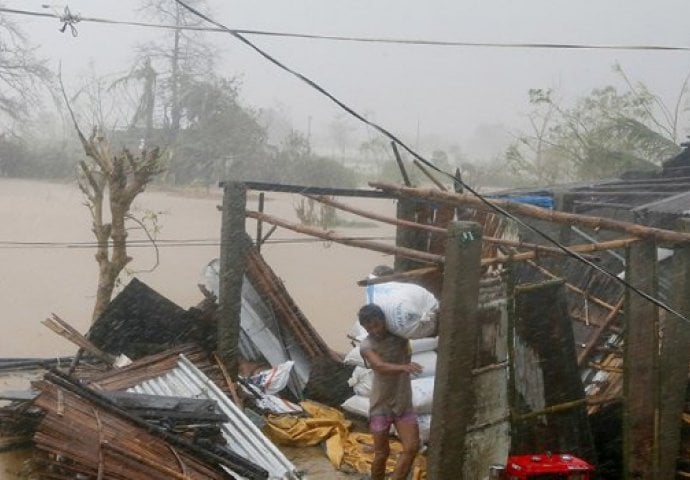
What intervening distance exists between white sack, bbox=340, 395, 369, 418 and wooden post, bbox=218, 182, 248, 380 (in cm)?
115

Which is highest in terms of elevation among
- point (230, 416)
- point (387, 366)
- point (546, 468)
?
point (387, 366)

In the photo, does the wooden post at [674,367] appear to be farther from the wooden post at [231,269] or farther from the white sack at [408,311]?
the wooden post at [231,269]

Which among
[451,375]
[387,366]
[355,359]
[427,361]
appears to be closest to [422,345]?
[427,361]

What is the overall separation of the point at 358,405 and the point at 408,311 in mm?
2049

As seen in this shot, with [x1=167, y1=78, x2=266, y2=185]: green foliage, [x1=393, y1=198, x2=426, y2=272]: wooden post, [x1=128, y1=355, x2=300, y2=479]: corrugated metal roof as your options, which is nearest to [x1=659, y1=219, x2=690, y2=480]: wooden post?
[x1=128, y1=355, x2=300, y2=479]: corrugated metal roof

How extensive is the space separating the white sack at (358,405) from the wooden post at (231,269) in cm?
115

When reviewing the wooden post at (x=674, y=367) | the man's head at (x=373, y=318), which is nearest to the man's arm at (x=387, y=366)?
the man's head at (x=373, y=318)

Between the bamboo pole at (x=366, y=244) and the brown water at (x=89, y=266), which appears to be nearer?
the bamboo pole at (x=366, y=244)

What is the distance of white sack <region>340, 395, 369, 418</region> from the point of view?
6.21 metres

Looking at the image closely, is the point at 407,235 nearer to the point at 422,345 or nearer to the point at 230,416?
the point at 422,345

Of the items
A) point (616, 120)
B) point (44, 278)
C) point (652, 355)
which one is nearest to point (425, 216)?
point (652, 355)

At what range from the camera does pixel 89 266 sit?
1967 centimetres

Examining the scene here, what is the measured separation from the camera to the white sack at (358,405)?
20.4 feet

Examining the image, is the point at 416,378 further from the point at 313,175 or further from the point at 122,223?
the point at 313,175
